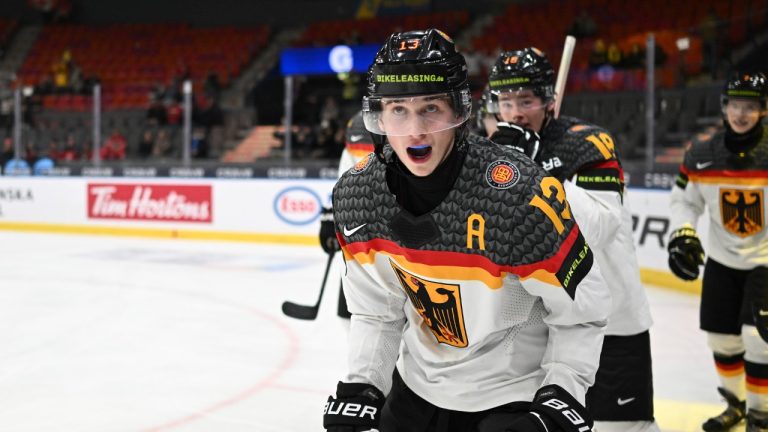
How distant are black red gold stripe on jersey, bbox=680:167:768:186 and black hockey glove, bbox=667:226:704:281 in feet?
0.78

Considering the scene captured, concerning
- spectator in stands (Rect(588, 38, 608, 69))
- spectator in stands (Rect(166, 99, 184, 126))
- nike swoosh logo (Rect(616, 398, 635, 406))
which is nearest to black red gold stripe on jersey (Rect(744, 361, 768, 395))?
nike swoosh logo (Rect(616, 398, 635, 406))

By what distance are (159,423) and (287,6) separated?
1613 cm

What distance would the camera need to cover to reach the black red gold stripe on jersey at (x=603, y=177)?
2.23m

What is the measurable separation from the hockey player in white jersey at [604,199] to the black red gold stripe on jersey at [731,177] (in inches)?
44.9

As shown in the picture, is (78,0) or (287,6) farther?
(78,0)

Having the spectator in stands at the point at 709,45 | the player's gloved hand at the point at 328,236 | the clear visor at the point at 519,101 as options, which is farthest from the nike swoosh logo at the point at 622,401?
the spectator in stands at the point at 709,45

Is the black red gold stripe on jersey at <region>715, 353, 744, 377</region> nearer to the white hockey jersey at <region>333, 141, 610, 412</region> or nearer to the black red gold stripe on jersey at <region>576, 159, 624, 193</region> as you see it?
the black red gold stripe on jersey at <region>576, 159, 624, 193</region>

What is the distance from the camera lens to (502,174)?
4.91 feet

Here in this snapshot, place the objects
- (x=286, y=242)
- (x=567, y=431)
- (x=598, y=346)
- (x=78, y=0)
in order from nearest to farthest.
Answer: (x=567, y=431), (x=598, y=346), (x=286, y=242), (x=78, y=0)

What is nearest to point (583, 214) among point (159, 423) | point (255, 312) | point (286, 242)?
point (159, 423)

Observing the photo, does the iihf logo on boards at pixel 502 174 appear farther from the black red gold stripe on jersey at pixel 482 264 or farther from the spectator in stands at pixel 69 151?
the spectator in stands at pixel 69 151

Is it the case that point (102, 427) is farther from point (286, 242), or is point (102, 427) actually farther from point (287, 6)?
point (287, 6)

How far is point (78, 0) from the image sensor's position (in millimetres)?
20531

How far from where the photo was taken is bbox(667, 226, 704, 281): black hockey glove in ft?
11.0
